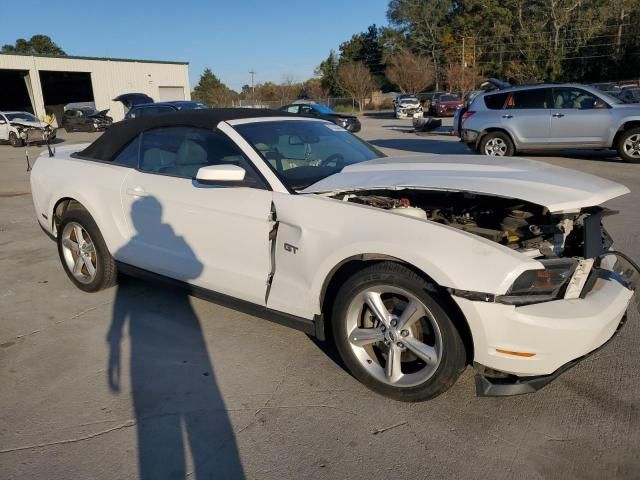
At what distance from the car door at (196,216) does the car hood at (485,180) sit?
44 cm

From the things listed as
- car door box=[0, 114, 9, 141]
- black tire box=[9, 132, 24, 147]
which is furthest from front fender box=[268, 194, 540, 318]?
car door box=[0, 114, 9, 141]

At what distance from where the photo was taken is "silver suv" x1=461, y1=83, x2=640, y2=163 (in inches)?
436

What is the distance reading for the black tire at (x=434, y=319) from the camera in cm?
258

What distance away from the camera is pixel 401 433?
8.57 feet

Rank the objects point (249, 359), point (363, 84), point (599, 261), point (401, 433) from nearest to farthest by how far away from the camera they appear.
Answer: point (401, 433), point (599, 261), point (249, 359), point (363, 84)

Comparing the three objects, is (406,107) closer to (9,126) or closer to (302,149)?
(9,126)

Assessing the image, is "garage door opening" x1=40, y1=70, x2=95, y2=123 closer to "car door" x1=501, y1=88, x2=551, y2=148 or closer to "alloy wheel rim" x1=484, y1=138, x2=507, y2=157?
"alloy wheel rim" x1=484, y1=138, x2=507, y2=157

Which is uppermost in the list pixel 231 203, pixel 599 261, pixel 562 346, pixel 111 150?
pixel 111 150

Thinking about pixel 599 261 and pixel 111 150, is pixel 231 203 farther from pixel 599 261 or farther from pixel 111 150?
pixel 599 261

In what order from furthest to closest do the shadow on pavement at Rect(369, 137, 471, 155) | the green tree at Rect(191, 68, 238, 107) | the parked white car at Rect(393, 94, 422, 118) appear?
the green tree at Rect(191, 68, 238, 107), the parked white car at Rect(393, 94, 422, 118), the shadow on pavement at Rect(369, 137, 471, 155)

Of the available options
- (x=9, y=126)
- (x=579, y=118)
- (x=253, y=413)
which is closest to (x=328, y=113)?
(x=579, y=118)

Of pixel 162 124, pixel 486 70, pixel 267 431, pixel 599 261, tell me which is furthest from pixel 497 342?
pixel 486 70

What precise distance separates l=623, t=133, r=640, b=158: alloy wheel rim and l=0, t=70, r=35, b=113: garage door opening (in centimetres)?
4189

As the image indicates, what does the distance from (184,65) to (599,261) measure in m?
45.8
